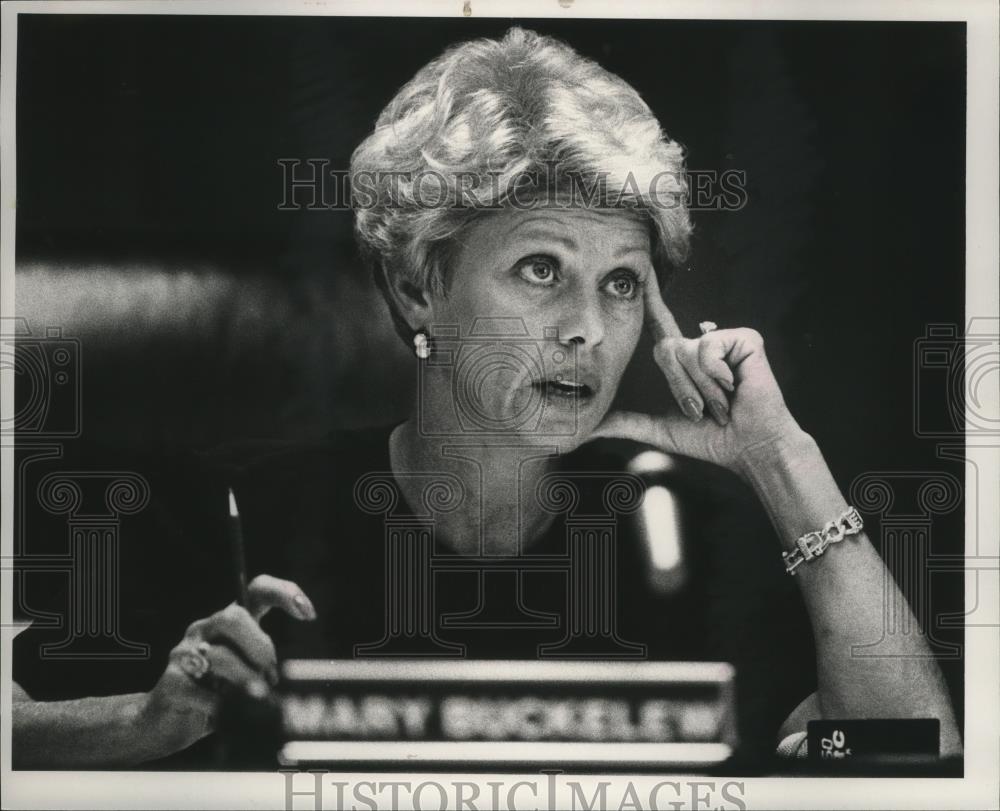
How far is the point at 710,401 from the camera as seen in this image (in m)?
2.44

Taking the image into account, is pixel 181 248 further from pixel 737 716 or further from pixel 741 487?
pixel 737 716

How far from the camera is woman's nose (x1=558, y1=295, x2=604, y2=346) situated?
241cm

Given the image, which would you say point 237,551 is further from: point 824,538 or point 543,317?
point 824,538

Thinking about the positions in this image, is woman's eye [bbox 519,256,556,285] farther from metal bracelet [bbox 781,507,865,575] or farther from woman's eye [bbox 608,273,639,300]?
metal bracelet [bbox 781,507,865,575]

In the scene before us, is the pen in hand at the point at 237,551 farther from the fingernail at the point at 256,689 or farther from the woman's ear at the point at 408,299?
the woman's ear at the point at 408,299

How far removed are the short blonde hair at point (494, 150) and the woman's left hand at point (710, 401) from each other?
0.65 ft

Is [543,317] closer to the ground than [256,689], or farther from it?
farther from it

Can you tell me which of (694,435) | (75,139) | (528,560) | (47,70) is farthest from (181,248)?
(694,435)

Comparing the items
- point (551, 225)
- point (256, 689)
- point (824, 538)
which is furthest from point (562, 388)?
point (256, 689)

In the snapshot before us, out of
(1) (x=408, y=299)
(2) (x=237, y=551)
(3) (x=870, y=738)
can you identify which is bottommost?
(3) (x=870, y=738)

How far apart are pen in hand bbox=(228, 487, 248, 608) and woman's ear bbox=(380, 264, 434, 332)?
0.60 m

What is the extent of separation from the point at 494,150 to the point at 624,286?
1.48 feet

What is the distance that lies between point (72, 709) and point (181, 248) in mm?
1157

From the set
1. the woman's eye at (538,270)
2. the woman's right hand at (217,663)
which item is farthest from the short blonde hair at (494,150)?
the woman's right hand at (217,663)
